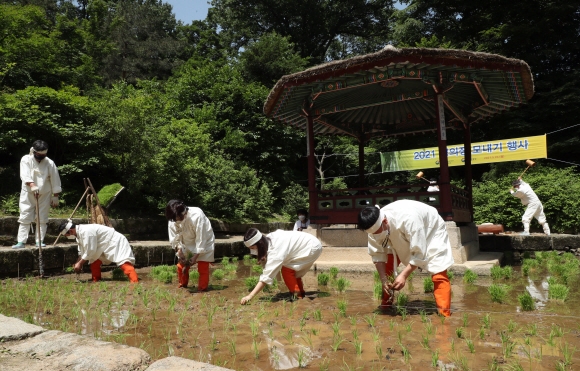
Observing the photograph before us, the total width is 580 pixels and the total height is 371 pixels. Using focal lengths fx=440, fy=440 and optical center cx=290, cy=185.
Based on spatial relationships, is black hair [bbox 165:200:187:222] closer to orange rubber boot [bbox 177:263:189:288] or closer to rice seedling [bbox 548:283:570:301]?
orange rubber boot [bbox 177:263:189:288]

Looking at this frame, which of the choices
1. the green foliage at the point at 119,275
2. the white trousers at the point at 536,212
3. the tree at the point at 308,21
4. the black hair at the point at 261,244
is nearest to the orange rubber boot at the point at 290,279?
the black hair at the point at 261,244

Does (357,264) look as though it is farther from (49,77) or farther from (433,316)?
(49,77)

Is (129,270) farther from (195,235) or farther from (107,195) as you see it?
(107,195)

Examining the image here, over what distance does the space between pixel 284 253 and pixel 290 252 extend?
0.17 meters

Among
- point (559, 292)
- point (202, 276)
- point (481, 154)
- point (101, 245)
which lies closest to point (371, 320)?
point (559, 292)

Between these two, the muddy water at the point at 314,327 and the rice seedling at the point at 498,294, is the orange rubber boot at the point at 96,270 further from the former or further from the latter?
the rice seedling at the point at 498,294

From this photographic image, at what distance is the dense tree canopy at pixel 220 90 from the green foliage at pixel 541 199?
0.36ft

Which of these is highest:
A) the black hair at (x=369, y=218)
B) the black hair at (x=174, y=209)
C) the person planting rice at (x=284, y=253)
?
the black hair at (x=174, y=209)

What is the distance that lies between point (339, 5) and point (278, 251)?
91.1ft

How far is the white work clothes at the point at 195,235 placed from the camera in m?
5.94

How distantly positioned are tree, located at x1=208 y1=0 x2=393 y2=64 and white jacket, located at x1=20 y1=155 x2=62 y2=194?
918 inches

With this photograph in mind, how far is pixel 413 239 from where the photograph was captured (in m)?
4.16

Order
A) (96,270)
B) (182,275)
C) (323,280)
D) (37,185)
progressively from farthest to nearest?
1. (37,185)
2. (96,270)
3. (323,280)
4. (182,275)

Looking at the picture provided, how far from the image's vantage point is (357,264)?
845cm
